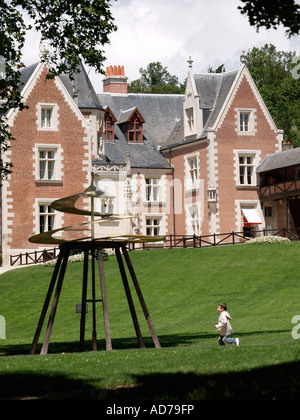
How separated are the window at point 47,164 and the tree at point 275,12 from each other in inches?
1436

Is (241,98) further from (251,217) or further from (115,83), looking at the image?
(115,83)

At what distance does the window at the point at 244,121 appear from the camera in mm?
51562

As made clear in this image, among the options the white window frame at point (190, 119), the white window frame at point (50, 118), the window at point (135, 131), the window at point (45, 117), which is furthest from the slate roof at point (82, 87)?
the white window frame at point (190, 119)

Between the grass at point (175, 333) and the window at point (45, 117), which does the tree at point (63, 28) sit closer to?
the grass at point (175, 333)

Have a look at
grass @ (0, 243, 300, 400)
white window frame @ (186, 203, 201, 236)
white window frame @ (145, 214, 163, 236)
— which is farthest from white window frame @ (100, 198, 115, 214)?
grass @ (0, 243, 300, 400)

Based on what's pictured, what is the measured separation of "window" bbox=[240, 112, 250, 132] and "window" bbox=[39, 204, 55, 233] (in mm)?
12805

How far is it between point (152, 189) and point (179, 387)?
4223 cm

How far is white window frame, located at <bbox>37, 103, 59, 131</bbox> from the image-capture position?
47469mm

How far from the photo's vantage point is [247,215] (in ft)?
166

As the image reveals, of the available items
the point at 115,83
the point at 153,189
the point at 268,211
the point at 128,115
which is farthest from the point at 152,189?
the point at 115,83

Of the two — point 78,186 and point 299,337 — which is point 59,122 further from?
point 299,337

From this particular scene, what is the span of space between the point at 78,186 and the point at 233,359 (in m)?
35.2

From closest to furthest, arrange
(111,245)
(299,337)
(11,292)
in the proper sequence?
(111,245)
(299,337)
(11,292)
